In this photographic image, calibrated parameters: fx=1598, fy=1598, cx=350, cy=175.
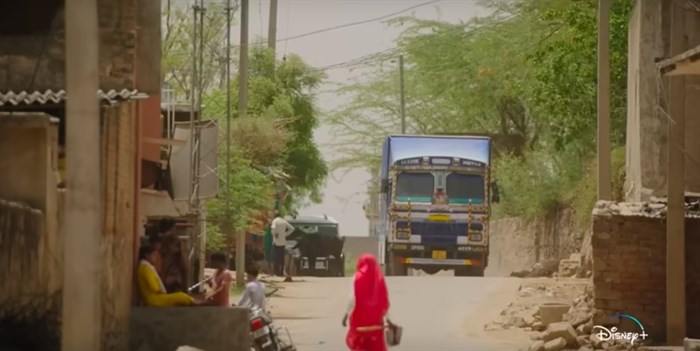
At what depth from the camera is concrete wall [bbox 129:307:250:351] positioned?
19.4 metres

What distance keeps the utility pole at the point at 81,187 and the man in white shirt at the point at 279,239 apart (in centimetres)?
2483

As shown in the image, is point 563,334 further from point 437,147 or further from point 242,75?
point 437,147

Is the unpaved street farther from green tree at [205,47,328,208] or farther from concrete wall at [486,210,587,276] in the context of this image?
green tree at [205,47,328,208]

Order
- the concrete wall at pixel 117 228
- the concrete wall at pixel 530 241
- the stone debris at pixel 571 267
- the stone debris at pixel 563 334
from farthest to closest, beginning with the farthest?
the concrete wall at pixel 530 241, the stone debris at pixel 571 267, the stone debris at pixel 563 334, the concrete wall at pixel 117 228

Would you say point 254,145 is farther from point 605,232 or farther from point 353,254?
point 353,254

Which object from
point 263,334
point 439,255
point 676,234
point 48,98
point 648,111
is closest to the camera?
point 48,98

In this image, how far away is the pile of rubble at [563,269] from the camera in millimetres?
33812

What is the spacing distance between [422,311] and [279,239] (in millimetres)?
12444

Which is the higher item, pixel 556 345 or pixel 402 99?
pixel 402 99

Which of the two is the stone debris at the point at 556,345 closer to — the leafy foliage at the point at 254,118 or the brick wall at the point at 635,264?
the brick wall at the point at 635,264

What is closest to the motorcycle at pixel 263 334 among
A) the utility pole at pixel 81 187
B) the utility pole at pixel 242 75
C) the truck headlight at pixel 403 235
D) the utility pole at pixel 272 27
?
the utility pole at pixel 81 187

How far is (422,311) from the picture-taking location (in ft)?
99.2

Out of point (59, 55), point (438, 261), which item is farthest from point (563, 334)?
point (438, 261)

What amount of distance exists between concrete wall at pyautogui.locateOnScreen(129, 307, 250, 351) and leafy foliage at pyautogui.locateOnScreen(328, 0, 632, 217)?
61.8 feet
